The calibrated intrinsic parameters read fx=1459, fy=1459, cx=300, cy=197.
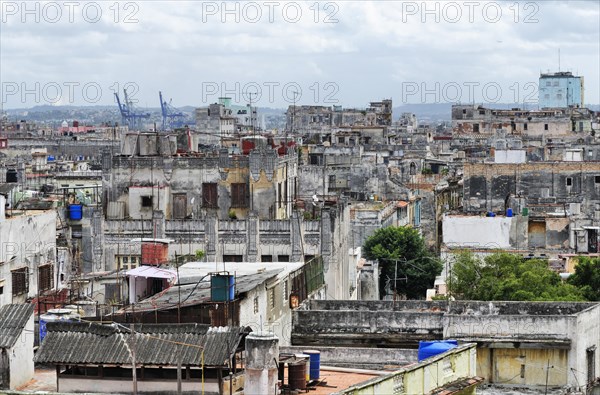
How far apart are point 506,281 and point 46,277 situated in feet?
50.6

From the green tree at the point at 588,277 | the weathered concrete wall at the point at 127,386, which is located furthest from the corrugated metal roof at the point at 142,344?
the green tree at the point at 588,277

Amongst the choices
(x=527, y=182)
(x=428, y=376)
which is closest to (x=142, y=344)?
(x=428, y=376)

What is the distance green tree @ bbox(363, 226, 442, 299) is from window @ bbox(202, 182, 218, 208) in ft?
57.0

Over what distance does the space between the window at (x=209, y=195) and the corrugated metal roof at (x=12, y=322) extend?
88.5 feet


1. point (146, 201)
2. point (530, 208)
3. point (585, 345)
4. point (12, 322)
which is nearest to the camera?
point (12, 322)

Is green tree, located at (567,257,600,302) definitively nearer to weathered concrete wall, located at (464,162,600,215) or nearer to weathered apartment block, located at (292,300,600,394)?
weathered apartment block, located at (292,300,600,394)

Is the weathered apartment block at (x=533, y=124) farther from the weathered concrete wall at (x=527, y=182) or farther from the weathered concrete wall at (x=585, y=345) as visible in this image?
the weathered concrete wall at (x=585, y=345)

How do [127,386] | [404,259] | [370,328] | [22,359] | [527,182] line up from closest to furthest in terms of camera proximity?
1. [127,386]
2. [22,359]
3. [370,328]
4. [404,259]
5. [527,182]

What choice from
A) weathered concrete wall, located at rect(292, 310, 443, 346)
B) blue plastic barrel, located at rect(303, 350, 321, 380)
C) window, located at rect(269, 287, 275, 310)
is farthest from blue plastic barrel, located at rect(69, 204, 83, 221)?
blue plastic barrel, located at rect(303, 350, 321, 380)

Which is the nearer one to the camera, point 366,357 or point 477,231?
point 366,357

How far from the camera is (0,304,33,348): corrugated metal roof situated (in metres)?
25.4

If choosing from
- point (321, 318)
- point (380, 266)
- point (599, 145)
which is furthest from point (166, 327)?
point (599, 145)

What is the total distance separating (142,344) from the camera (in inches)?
974

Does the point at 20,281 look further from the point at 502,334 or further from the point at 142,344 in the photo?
the point at 142,344
